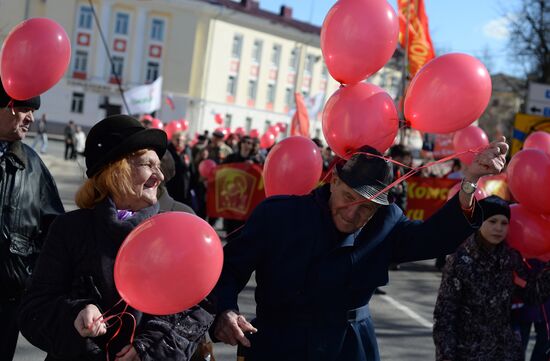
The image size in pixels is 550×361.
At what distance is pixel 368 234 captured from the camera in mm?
3188

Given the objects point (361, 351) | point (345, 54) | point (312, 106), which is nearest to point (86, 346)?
point (361, 351)

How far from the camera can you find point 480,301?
432cm

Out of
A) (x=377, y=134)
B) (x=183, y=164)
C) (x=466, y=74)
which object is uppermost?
(x=466, y=74)

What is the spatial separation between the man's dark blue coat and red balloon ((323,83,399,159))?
52 cm

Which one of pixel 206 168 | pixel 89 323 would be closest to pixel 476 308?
pixel 89 323

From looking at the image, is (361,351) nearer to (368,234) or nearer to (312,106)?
(368,234)

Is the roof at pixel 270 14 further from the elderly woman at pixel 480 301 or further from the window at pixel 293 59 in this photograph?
the elderly woman at pixel 480 301

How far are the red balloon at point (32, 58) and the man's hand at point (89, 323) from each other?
1.74 meters

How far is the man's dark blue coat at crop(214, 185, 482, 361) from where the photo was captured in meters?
3.06

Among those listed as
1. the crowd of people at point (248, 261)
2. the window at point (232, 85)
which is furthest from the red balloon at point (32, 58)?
the window at point (232, 85)

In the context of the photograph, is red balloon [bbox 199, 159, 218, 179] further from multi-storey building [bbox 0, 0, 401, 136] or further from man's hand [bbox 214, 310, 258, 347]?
multi-storey building [bbox 0, 0, 401, 136]

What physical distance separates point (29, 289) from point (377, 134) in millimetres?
1651

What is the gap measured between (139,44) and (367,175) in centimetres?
5912

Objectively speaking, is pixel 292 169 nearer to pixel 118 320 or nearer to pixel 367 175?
pixel 367 175
